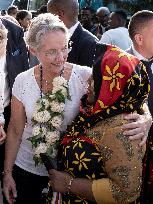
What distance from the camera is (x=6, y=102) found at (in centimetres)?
321

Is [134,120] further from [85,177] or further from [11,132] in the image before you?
[11,132]

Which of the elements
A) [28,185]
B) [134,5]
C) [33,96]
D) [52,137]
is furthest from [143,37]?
[134,5]

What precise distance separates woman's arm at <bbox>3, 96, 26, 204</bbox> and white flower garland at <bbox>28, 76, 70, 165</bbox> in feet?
0.41

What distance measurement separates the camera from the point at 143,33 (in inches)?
155

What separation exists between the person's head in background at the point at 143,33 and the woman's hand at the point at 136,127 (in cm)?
173

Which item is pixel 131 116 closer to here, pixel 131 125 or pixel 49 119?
pixel 131 125

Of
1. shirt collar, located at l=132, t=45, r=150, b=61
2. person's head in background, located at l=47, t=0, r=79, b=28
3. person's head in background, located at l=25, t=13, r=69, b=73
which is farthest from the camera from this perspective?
person's head in background, located at l=47, t=0, r=79, b=28

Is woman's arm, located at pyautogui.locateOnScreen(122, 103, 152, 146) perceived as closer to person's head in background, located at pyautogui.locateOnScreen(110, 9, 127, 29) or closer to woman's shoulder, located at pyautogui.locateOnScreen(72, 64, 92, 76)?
woman's shoulder, located at pyautogui.locateOnScreen(72, 64, 92, 76)

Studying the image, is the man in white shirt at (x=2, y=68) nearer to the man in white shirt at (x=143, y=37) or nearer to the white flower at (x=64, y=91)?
the white flower at (x=64, y=91)

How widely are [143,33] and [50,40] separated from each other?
1694 millimetres

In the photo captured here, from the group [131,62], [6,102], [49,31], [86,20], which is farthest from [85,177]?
[86,20]

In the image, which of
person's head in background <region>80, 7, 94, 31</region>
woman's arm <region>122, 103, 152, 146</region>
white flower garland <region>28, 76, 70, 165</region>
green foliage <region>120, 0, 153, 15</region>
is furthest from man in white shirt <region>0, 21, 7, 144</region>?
green foliage <region>120, 0, 153, 15</region>

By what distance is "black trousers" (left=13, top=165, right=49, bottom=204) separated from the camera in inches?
109

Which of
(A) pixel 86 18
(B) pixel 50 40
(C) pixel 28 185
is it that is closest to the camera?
(B) pixel 50 40
